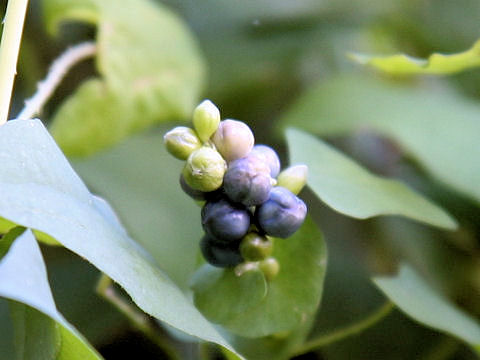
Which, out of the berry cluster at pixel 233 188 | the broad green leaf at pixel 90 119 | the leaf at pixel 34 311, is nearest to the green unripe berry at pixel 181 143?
the berry cluster at pixel 233 188

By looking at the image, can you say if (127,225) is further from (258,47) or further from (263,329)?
(258,47)

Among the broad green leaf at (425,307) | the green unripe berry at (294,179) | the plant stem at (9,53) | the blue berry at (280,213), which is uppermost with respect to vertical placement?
the plant stem at (9,53)

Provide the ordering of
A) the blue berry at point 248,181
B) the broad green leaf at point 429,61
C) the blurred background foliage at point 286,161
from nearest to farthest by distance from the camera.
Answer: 1. the blue berry at point 248,181
2. the broad green leaf at point 429,61
3. the blurred background foliage at point 286,161

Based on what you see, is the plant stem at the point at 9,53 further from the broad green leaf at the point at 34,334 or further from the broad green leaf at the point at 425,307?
the broad green leaf at the point at 425,307

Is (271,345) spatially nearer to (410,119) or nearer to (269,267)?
(269,267)

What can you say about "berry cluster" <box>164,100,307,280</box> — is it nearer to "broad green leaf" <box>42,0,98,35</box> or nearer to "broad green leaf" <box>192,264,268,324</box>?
"broad green leaf" <box>192,264,268,324</box>

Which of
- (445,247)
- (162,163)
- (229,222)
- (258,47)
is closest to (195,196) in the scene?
(229,222)

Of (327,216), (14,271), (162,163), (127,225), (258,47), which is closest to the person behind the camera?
(14,271)
